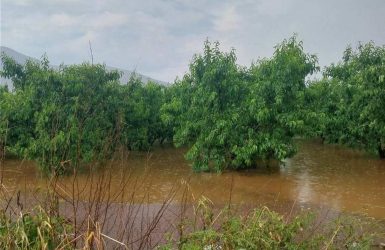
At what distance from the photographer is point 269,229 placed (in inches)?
208

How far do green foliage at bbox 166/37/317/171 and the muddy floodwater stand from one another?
887mm

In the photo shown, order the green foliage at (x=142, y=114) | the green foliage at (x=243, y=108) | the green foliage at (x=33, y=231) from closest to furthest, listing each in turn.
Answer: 1. the green foliage at (x=33, y=231)
2. the green foliage at (x=243, y=108)
3. the green foliage at (x=142, y=114)

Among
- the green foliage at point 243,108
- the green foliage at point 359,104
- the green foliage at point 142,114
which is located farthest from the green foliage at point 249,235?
the green foliage at point 142,114

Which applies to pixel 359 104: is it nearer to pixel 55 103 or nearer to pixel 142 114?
pixel 142 114

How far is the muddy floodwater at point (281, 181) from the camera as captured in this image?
11672 millimetres

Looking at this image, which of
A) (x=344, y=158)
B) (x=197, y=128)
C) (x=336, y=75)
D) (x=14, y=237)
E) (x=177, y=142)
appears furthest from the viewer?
(x=336, y=75)

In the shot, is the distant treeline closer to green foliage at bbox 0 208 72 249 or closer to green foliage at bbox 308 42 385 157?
green foliage at bbox 308 42 385 157

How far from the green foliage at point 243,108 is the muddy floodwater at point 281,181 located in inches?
34.9

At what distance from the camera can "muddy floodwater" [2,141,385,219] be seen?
11672 mm

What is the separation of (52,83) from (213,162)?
6789 mm

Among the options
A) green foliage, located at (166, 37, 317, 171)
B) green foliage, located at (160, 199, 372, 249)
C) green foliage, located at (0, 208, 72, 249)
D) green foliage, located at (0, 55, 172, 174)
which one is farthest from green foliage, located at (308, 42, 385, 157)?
green foliage, located at (0, 208, 72, 249)

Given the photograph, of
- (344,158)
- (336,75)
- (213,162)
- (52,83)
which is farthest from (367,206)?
(336,75)

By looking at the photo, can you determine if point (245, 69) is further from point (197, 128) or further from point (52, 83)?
point (52, 83)

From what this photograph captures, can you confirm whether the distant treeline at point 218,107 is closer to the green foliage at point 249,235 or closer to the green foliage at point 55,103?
the green foliage at point 55,103
